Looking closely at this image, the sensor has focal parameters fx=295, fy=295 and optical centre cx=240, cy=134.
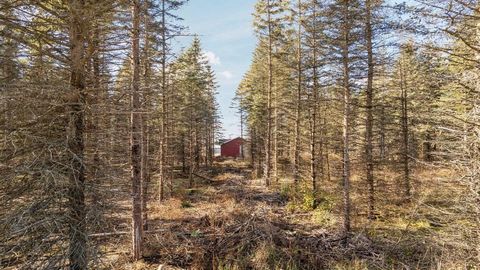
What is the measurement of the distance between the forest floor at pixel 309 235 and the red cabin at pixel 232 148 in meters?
38.9

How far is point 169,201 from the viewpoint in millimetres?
16078

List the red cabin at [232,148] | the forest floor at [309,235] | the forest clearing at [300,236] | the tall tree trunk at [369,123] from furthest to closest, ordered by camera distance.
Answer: the red cabin at [232,148], the tall tree trunk at [369,123], the forest floor at [309,235], the forest clearing at [300,236]

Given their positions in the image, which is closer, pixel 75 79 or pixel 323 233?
pixel 75 79

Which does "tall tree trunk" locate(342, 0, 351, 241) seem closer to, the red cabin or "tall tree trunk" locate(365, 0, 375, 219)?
"tall tree trunk" locate(365, 0, 375, 219)

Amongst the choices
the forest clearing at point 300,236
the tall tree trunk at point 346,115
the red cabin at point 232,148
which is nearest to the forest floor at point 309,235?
the forest clearing at point 300,236

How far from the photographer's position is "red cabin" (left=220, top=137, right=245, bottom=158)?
54406mm

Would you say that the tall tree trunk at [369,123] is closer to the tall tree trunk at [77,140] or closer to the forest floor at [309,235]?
the forest floor at [309,235]

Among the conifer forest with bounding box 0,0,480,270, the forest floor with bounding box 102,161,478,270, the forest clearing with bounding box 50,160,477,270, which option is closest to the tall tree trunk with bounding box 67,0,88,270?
the conifer forest with bounding box 0,0,480,270

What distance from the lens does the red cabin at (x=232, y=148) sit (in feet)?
178

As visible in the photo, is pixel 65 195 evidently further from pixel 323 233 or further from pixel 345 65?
pixel 345 65

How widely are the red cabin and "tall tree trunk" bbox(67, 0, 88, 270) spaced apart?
49632mm

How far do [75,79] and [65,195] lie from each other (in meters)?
1.82

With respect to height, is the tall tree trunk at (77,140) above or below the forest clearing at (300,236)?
above

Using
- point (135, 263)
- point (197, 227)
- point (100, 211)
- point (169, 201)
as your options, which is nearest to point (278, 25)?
point (169, 201)
